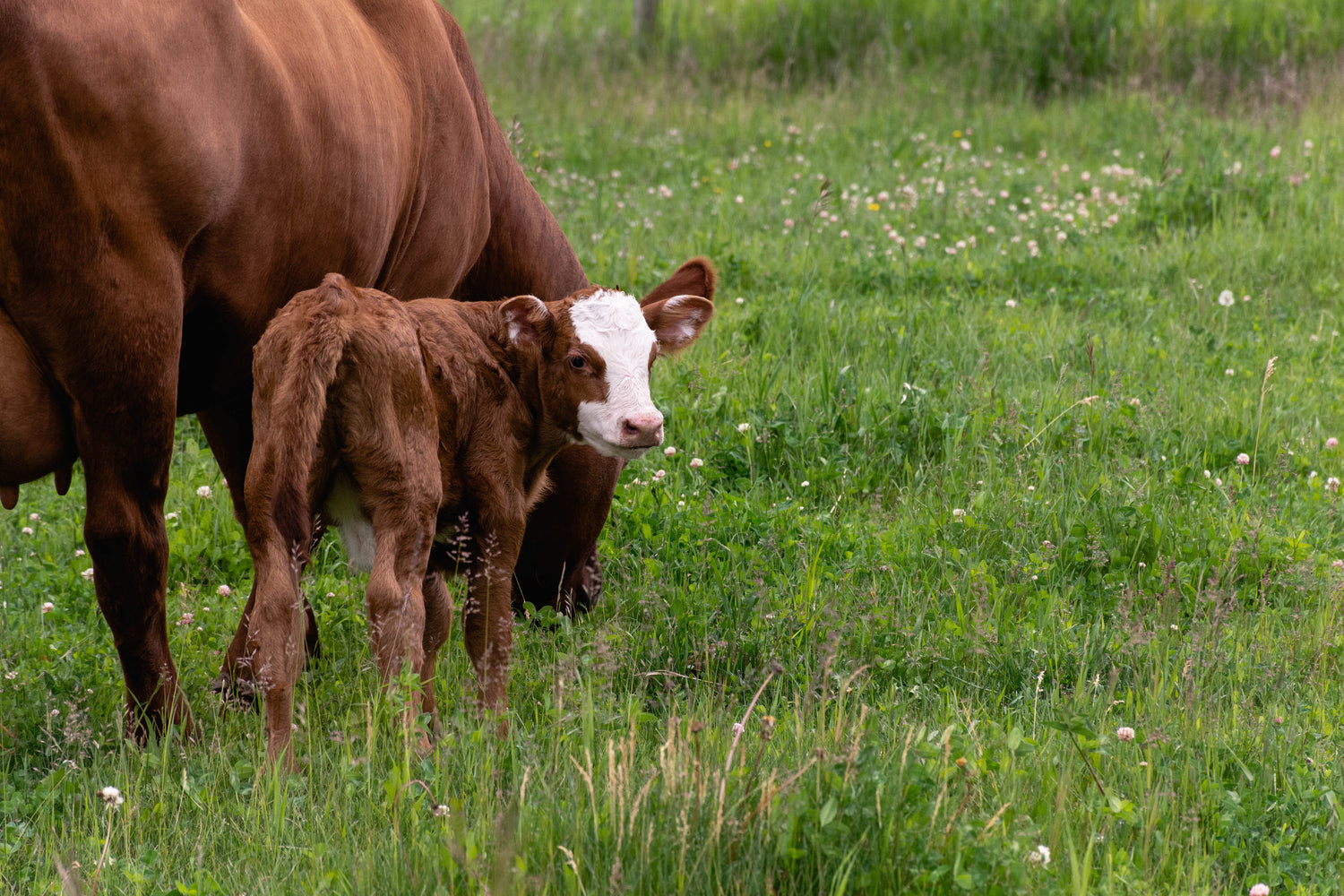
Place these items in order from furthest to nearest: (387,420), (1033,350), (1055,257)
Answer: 1. (1055,257)
2. (1033,350)
3. (387,420)

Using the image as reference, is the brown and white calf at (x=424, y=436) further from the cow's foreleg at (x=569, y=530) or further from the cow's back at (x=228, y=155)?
the cow's foreleg at (x=569, y=530)

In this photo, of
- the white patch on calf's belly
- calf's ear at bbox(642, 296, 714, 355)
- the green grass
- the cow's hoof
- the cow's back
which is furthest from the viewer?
the green grass

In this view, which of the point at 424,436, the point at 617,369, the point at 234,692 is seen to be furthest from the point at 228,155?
the point at 234,692

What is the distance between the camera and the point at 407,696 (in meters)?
3.10

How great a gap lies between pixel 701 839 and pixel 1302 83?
9.82 m

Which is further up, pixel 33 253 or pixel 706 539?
pixel 33 253

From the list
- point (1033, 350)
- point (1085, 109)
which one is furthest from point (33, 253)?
point (1085, 109)

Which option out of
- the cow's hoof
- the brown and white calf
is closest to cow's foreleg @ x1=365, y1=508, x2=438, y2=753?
the brown and white calf

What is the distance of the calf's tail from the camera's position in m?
3.12

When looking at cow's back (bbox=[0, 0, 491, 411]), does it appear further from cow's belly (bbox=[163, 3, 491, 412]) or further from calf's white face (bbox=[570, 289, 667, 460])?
calf's white face (bbox=[570, 289, 667, 460])

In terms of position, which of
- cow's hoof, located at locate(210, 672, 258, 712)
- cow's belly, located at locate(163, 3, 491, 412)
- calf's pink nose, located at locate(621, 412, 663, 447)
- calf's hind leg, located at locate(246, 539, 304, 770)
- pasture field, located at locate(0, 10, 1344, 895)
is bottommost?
cow's hoof, located at locate(210, 672, 258, 712)

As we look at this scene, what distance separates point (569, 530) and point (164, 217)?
5.65 ft

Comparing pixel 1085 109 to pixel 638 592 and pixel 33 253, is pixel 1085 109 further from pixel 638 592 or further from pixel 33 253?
pixel 33 253

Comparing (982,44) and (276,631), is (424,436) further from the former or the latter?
(982,44)
